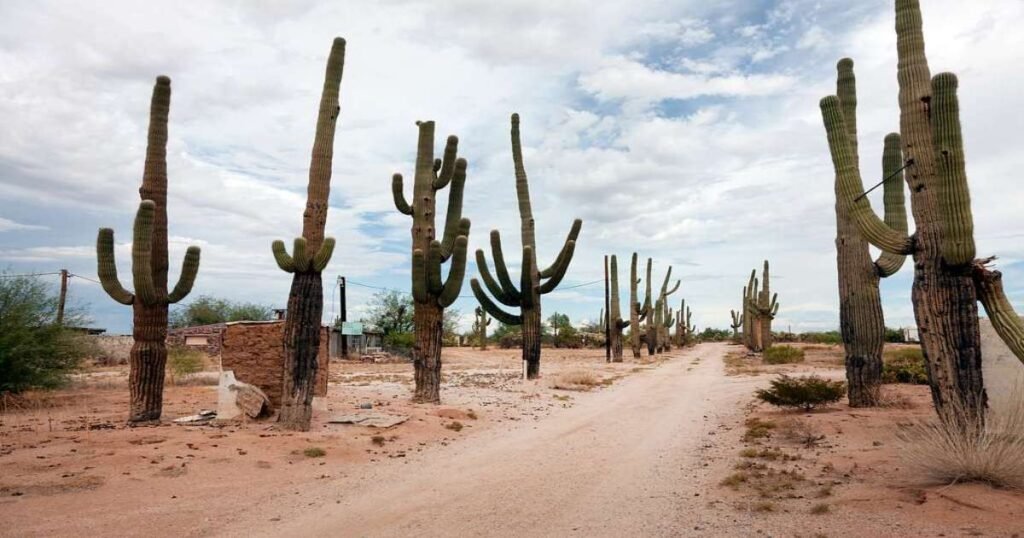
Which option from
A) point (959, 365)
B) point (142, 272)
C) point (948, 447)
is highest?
point (142, 272)

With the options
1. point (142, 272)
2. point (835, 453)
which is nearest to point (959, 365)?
point (835, 453)

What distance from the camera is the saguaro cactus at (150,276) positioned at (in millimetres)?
10922

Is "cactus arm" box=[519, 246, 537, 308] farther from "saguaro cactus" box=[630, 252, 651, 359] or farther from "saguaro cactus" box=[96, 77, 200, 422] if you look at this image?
"saguaro cactus" box=[630, 252, 651, 359]

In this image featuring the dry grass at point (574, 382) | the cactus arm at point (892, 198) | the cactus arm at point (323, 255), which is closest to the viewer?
the cactus arm at point (323, 255)

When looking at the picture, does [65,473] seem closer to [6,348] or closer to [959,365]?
[6,348]

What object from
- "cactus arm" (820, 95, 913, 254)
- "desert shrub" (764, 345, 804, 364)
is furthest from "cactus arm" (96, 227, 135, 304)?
"desert shrub" (764, 345, 804, 364)

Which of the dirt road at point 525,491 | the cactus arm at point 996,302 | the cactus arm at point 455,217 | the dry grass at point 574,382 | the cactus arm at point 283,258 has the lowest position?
the dirt road at point 525,491

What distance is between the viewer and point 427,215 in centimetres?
1555

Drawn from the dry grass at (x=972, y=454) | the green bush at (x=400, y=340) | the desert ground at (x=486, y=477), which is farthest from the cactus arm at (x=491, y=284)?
the green bush at (x=400, y=340)

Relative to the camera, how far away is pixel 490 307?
23.5m

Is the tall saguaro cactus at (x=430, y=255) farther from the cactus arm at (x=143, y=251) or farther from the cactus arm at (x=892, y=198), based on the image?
the cactus arm at (x=892, y=198)

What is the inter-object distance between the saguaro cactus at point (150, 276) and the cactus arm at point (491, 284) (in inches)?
469

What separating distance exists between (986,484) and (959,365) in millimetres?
2172

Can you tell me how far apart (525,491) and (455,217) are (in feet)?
30.7
